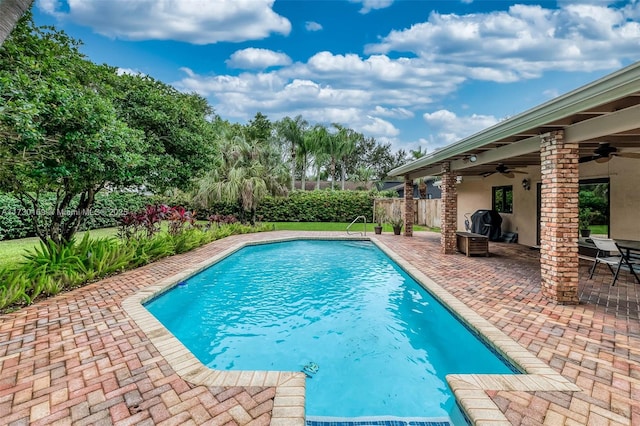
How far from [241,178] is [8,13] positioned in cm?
1302

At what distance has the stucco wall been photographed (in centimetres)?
812

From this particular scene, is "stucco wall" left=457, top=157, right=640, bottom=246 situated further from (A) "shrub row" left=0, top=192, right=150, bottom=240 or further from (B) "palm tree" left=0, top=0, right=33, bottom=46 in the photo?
(A) "shrub row" left=0, top=192, right=150, bottom=240

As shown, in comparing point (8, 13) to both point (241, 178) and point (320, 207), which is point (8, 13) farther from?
point (320, 207)

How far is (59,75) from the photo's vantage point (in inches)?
203

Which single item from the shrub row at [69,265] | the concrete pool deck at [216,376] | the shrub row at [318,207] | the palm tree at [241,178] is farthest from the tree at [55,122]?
the shrub row at [318,207]

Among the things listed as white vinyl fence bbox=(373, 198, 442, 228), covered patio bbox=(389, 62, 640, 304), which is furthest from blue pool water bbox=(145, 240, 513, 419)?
white vinyl fence bbox=(373, 198, 442, 228)

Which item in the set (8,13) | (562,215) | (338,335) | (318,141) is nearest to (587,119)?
(562,215)

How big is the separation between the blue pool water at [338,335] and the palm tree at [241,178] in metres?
7.48

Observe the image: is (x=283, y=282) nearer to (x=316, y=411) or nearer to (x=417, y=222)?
(x=316, y=411)

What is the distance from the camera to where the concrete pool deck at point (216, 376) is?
2.49 meters

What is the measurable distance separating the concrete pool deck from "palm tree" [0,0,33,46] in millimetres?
2987

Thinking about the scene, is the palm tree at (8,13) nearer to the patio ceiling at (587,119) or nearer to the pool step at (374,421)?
the pool step at (374,421)

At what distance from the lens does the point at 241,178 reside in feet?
51.5

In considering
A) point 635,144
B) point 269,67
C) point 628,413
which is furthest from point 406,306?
point 269,67
